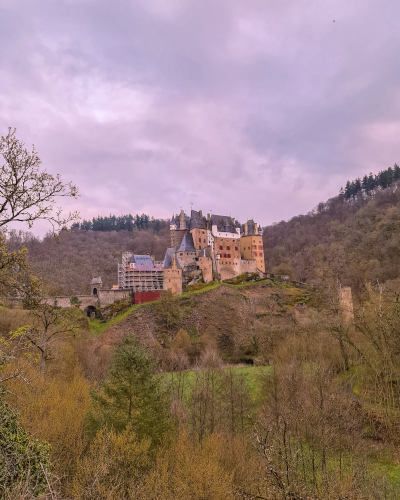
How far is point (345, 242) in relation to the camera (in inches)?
2559

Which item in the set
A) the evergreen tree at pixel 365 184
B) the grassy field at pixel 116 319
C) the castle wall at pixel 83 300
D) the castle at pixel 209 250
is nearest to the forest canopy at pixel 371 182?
the evergreen tree at pixel 365 184

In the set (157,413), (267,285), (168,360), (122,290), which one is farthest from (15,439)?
(267,285)

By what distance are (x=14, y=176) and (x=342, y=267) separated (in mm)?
61014

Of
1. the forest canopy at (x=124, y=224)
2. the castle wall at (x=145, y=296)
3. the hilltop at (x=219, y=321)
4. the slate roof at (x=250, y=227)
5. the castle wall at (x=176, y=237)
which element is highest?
the forest canopy at (x=124, y=224)

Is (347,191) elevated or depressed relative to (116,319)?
elevated

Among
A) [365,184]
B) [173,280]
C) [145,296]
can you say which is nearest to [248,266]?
[173,280]

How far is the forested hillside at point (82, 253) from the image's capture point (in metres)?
61.4

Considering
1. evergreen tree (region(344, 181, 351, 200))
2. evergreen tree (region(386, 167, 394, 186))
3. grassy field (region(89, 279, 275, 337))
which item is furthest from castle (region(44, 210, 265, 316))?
evergreen tree (region(344, 181, 351, 200))

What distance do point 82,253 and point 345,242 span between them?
57267mm

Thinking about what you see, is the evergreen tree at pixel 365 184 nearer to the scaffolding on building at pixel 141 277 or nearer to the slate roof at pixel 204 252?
the slate roof at pixel 204 252

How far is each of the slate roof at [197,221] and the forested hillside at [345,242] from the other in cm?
1669

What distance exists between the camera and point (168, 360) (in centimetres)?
3262

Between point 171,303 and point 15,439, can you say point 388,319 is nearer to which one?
point 15,439

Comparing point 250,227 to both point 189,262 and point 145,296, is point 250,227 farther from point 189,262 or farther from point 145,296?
point 145,296
